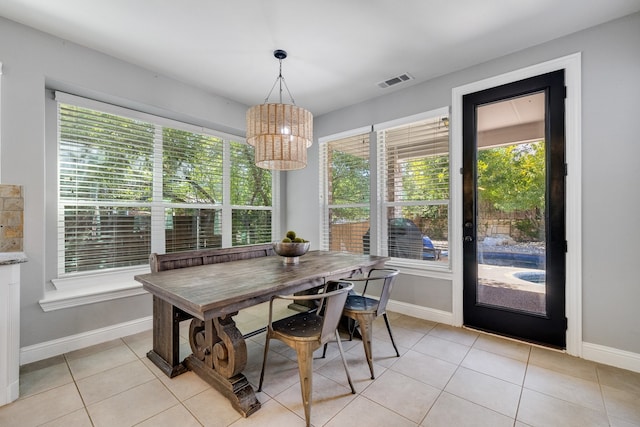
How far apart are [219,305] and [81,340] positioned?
6.93ft

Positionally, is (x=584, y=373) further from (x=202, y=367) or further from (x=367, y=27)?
(x=367, y=27)

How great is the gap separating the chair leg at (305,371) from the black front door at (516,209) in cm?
211

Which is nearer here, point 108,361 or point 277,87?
point 108,361

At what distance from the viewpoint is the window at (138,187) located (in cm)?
275

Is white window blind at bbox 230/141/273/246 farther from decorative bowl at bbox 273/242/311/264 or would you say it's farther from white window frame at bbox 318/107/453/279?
decorative bowl at bbox 273/242/311/264

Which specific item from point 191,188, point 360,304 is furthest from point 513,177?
point 191,188

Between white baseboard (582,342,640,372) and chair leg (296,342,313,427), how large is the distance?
243 centimetres

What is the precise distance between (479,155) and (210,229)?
3.47 metres

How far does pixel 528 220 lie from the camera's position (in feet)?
8.78

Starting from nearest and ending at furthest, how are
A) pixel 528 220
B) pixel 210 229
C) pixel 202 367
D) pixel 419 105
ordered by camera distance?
pixel 202 367 → pixel 528 220 → pixel 419 105 → pixel 210 229

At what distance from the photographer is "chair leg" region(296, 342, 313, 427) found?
1628mm

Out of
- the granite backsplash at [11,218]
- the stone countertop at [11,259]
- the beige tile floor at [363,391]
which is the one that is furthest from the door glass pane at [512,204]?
the granite backsplash at [11,218]

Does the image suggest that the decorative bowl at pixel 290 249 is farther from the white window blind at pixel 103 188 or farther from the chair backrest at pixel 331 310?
the white window blind at pixel 103 188

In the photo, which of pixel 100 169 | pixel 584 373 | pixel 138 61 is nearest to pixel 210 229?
pixel 100 169
